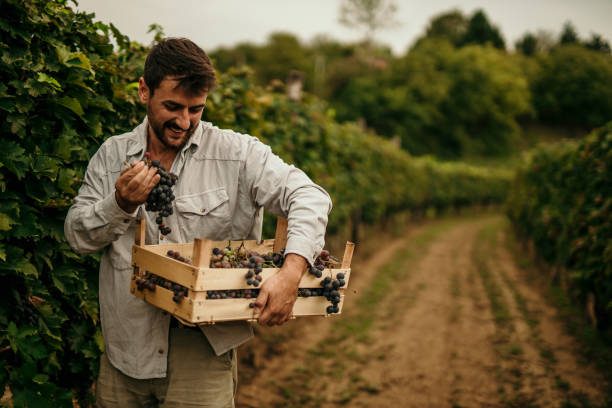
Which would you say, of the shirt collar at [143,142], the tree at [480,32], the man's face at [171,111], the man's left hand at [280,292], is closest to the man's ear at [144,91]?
the man's face at [171,111]

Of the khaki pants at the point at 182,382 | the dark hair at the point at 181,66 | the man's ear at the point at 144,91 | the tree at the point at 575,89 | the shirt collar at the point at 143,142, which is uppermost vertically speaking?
the tree at the point at 575,89

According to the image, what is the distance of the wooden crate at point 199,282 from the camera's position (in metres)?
2.03

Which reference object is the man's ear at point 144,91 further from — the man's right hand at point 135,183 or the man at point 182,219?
the man's right hand at point 135,183

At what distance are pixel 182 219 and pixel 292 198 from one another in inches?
21.8

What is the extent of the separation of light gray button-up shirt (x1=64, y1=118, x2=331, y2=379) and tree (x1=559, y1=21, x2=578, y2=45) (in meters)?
103

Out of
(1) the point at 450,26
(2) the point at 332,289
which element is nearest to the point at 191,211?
(2) the point at 332,289

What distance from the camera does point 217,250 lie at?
2287mm

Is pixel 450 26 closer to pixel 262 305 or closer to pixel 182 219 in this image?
pixel 182 219

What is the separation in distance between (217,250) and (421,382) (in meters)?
4.49

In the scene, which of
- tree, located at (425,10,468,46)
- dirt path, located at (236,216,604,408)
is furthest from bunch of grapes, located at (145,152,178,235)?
tree, located at (425,10,468,46)

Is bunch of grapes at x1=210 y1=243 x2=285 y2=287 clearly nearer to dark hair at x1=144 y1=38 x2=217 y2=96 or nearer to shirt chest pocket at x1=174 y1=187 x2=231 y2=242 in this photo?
shirt chest pocket at x1=174 y1=187 x2=231 y2=242

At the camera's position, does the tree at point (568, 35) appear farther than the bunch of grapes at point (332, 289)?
Yes

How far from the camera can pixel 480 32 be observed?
80812mm

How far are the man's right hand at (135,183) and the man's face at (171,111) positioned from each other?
319mm
